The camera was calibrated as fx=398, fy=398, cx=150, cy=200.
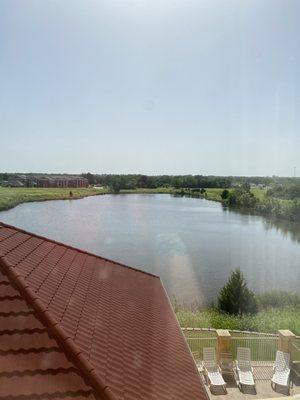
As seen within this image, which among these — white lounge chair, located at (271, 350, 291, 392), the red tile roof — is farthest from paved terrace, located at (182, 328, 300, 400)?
the red tile roof

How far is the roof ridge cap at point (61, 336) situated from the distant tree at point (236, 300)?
16.3m

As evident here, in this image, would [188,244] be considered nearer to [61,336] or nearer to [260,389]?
[260,389]

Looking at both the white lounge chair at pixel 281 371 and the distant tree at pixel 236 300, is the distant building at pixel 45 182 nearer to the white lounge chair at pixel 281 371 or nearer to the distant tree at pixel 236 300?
the distant tree at pixel 236 300

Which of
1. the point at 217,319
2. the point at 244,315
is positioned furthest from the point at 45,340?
the point at 244,315

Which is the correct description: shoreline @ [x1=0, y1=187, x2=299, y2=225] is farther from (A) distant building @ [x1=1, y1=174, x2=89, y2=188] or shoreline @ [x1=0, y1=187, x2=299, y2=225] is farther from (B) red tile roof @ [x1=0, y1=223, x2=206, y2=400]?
(B) red tile roof @ [x1=0, y1=223, x2=206, y2=400]

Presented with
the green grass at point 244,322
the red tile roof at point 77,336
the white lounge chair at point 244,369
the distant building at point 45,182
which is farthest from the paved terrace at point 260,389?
the distant building at point 45,182

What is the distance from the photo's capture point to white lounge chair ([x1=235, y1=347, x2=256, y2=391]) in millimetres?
10719

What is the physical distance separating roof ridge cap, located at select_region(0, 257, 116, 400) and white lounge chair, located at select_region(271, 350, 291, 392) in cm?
815

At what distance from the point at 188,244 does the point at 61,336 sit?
40.0 metres

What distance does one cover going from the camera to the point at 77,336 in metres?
5.04

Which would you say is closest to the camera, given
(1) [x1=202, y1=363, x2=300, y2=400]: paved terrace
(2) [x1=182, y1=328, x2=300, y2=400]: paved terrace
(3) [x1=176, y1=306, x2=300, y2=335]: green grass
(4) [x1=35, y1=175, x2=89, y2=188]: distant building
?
(1) [x1=202, y1=363, x2=300, y2=400]: paved terrace

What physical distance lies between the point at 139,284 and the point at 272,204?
72978 millimetres

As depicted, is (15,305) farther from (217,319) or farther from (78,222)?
(78,222)

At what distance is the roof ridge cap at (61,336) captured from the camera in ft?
13.6
